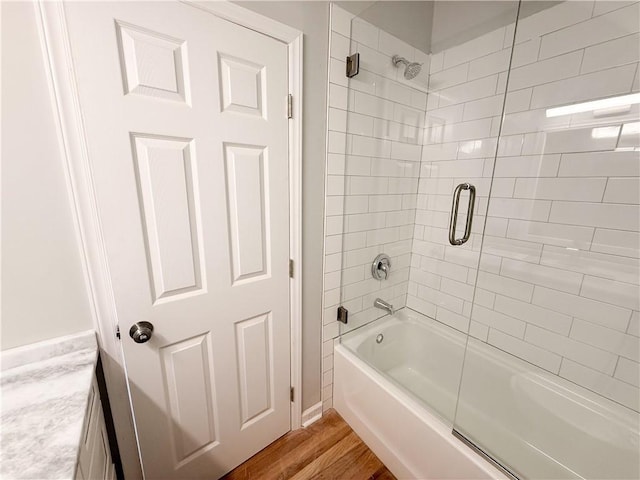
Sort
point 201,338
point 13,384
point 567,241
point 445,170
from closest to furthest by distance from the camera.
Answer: point 13,384 < point 201,338 < point 567,241 < point 445,170

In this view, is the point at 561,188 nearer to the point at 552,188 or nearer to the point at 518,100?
the point at 552,188

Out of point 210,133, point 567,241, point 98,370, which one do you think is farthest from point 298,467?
point 567,241

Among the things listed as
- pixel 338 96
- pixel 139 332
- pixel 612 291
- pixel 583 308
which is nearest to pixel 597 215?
pixel 612 291

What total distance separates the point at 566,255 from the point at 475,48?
1.28m

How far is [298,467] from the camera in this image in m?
1.35

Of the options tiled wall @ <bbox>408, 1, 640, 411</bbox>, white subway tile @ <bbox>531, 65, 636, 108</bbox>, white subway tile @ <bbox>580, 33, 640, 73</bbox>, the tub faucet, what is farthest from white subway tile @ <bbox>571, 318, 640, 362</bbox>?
white subway tile @ <bbox>580, 33, 640, 73</bbox>

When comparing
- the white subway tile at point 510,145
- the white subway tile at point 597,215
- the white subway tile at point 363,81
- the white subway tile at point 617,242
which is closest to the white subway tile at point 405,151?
the white subway tile at point 363,81

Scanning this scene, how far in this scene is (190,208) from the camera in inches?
38.2

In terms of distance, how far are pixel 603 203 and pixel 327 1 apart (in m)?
1.58

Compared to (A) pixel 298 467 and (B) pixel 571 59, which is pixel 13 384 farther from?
(B) pixel 571 59

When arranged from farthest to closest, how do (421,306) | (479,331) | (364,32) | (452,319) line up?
(421,306), (452,319), (479,331), (364,32)

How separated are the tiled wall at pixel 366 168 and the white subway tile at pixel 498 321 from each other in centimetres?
54

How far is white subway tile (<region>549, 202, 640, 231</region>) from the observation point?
A: 1146 millimetres

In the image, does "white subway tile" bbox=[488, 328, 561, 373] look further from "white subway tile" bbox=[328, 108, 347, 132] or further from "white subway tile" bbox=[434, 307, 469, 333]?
"white subway tile" bbox=[328, 108, 347, 132]
